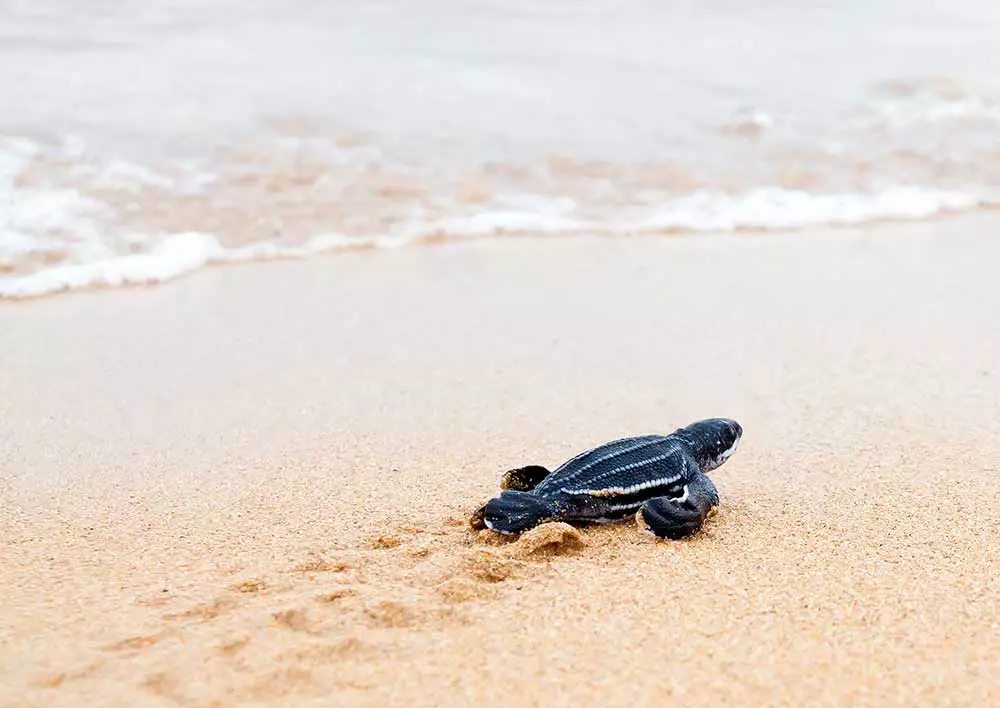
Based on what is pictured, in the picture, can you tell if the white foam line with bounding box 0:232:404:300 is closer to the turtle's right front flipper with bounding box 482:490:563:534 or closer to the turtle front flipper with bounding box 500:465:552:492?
the turtle front flipper with bounding box 500:465:552:492

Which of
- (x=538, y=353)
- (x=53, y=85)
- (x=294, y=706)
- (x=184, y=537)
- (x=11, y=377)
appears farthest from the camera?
(x=53, y=85)

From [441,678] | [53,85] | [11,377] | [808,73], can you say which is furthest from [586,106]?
[441,678]

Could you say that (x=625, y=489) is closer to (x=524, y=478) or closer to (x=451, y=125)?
(x=524, y=478)

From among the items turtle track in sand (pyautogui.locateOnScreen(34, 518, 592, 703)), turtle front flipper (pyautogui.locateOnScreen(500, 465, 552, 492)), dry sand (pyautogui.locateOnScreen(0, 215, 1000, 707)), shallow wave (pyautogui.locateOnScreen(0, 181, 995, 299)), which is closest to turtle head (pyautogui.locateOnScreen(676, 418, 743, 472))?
dry sand (pyautogui.locateOnScreen(0, 215, 1000, 707))

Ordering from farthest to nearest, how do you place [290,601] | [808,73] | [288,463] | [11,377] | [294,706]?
[808,73]
[11,377]
[288,463]
[290,601]
[294,706]

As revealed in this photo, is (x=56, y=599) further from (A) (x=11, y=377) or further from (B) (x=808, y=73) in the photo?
(B) (x=808, y=73)

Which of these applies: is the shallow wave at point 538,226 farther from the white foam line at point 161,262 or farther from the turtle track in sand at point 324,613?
the turtle track in sand at point 324,613
